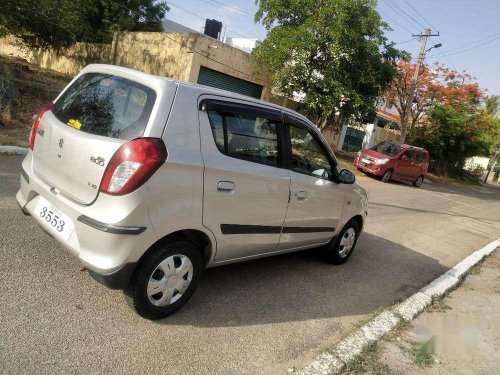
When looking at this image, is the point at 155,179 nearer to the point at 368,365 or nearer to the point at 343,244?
the point at 368,365

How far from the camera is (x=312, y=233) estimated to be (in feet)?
15.5

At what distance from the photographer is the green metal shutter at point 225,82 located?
18.5m

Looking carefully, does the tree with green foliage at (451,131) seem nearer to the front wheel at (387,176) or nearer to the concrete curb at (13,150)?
the front wheel at (387,176)

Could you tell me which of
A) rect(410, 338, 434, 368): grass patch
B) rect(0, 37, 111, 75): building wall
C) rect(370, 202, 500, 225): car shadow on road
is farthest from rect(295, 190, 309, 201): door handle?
rect(0, 37, 111, 75): building wall

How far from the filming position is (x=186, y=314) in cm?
357

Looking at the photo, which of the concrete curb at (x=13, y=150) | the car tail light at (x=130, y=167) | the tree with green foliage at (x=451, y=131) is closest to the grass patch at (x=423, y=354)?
the car tail light at (x=130, y=167)

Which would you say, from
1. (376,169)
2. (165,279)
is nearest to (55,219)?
(165,279)

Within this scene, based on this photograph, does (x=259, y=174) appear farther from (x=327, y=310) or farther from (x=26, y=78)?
(x=26, y=78)

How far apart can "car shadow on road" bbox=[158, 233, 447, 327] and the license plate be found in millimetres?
991

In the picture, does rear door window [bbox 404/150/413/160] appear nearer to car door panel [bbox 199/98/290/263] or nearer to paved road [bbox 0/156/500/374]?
paved road [bbox 0/156/500/374]

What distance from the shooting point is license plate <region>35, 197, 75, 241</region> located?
3.16m

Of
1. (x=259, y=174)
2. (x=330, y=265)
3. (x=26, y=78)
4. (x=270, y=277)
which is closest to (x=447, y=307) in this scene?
(x=330, y=265)

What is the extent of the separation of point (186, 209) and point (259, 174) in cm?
81

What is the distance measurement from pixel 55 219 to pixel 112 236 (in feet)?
2.17
